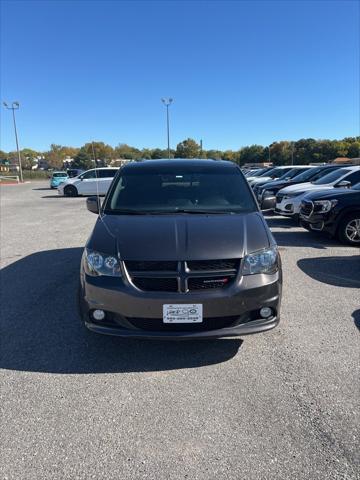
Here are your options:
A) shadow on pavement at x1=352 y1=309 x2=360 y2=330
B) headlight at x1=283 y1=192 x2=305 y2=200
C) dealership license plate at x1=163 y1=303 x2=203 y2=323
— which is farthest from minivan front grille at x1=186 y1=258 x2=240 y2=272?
headlight at x1=283 y1=192 x2=305 y2=200

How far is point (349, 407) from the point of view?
2.74 metres

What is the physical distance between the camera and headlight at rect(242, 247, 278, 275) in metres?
3.22

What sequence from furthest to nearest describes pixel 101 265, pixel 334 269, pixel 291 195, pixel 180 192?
pixel 291 195, pixel 334 269, pixel 180 192, pixel 101 265

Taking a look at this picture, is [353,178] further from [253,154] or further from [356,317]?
[253,154]

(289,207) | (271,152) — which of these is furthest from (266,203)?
(271,152)

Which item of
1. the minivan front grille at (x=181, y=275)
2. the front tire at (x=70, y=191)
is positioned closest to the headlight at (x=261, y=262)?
the minivan front grille at (x=181, y=275)

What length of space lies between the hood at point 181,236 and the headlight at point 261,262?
2.1 inches

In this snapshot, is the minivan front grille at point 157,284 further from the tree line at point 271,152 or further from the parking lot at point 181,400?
the tree line at point 271,152

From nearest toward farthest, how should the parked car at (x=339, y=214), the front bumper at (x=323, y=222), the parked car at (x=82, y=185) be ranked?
the parked car at (x=339, y=214) → the front bumper at (x=323, y=222) → the parked car at (x=82, y=185)

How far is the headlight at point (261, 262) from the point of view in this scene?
127 inches

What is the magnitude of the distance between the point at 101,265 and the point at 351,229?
620 cm

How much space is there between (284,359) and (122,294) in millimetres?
1546

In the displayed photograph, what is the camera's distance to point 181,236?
3.40m

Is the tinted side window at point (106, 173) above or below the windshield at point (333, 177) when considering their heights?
above
